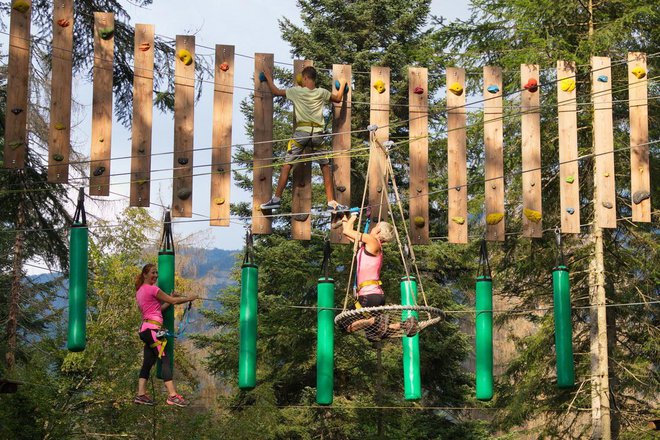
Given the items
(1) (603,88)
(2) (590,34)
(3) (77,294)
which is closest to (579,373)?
(2) (590,34)

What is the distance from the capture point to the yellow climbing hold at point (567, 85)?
31.0 ft

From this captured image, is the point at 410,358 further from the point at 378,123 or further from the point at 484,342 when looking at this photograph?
the point at 378,123

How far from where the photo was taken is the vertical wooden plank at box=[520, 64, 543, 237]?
9.38 m

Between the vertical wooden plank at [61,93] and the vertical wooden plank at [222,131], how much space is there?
1139mm

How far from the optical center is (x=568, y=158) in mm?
9430

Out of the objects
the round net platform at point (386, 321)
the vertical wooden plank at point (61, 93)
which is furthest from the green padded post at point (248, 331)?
the vertical wooden plank at point (61, 93)

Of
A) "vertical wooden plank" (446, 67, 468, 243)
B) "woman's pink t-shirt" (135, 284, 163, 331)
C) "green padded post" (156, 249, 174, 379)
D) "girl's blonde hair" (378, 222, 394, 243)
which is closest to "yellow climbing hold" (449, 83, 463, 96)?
"vertical wooden plank" (446, 67, 468, 243)

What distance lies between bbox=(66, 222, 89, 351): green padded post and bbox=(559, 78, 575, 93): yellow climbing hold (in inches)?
164

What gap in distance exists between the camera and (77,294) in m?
8.03

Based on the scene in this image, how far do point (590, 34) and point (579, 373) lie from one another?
4469 millimetres

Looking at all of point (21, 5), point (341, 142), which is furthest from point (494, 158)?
point (21, 5)

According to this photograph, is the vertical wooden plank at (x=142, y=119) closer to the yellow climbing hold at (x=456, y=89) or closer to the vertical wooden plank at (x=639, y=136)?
the yellow climbing hold at (x=456, y=89)

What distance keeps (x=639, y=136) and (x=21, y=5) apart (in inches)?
204

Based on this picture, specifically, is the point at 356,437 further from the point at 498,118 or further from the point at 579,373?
the point at 498,118
